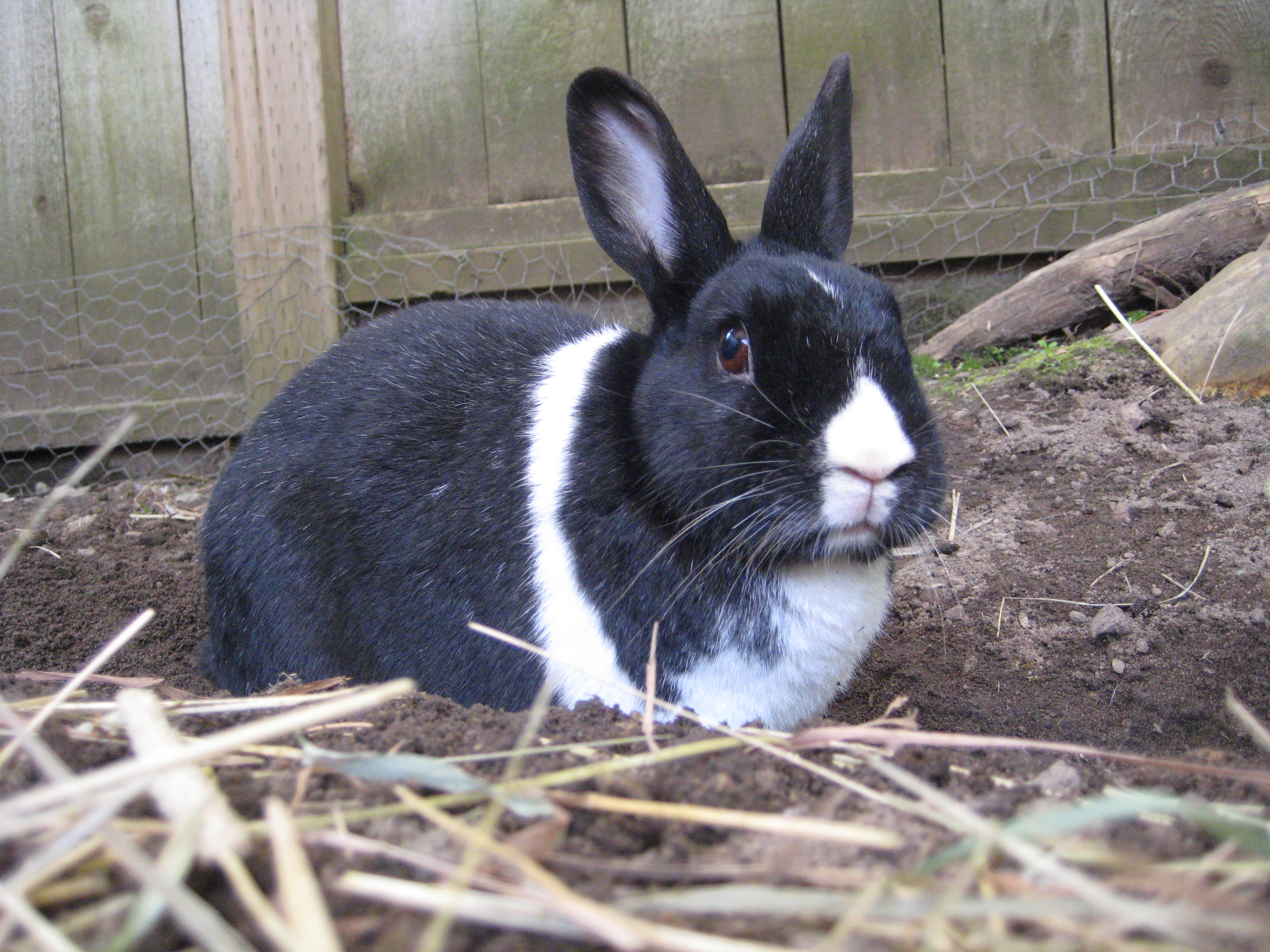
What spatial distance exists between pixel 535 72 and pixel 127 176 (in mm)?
1911

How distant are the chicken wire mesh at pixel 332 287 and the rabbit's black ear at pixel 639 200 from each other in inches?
75.5

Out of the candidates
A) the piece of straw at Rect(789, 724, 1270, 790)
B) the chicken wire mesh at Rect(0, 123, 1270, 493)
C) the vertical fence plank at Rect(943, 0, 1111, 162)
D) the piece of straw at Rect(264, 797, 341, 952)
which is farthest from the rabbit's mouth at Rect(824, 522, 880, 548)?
the vertical fence plank at Rect(943, 0, 1111, 162)

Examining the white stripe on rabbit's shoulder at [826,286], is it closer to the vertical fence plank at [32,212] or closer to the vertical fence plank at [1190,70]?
the vertical fence plank at [1190,70]

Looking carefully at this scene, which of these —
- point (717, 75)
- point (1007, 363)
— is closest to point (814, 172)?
point (1007, 363)

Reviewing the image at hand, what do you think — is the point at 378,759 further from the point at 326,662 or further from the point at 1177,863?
the point at 326,662

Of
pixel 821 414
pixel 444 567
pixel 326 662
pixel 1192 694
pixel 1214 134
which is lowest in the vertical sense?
pixel 1192 694

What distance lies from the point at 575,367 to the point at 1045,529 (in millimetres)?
1487

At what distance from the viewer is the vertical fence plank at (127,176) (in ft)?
14.5

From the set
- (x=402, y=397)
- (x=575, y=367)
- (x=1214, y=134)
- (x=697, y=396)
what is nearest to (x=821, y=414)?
(x=697, y=396)

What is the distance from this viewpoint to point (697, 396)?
185cm

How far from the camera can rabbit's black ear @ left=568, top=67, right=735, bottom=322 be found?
2.05m

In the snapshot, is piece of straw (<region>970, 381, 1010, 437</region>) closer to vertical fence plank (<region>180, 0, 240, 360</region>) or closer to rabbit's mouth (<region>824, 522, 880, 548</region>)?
rabbit's mouth (<region>824, 522, 880, 548</region>)

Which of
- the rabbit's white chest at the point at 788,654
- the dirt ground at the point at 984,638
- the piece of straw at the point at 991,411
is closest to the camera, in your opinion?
the dirt ground at the point at 984,638

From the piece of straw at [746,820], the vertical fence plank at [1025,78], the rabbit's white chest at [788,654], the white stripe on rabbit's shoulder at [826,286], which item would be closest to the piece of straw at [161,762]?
the piece of straw at [746,820]
